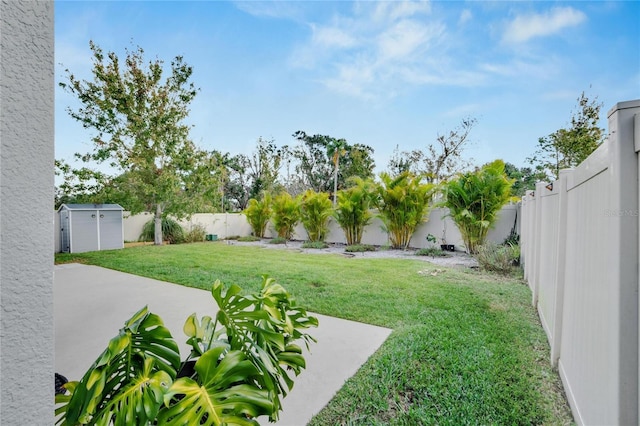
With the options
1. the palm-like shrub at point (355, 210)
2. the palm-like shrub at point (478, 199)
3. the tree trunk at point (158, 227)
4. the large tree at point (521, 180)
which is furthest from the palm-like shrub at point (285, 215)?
the large tree at point (521, 180)

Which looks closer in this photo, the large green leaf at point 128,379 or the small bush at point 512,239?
the large green leaf at point 128,379

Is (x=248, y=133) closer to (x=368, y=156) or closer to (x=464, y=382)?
(x=368, y=156)

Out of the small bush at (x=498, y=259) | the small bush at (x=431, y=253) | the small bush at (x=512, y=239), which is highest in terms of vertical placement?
the small bush at (x=512, y=239)

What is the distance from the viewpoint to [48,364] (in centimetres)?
78

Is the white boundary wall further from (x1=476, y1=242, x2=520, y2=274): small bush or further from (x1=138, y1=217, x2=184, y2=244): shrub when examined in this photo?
(x1=476, y1=242, x2=520, y2=274): small bush

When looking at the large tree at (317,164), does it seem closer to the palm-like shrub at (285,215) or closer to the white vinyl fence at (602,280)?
the palm-like shrub at (285,215)

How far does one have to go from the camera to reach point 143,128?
31.7 ft

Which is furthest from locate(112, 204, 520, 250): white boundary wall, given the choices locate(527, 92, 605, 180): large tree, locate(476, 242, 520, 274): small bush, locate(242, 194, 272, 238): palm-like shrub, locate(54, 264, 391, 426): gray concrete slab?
locate(54, 264, 391, 426): gray concrete slab

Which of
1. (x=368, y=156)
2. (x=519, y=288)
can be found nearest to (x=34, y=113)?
(x=519, y=288)

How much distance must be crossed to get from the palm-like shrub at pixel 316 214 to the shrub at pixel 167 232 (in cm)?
461

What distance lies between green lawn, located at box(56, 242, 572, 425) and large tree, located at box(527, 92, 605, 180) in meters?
8.35

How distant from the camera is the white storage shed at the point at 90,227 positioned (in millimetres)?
8820

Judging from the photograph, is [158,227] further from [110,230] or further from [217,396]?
[217,396]

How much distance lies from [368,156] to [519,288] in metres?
17.5
